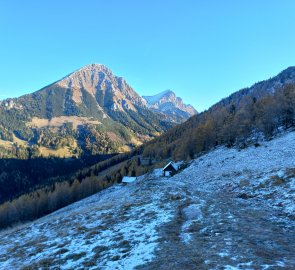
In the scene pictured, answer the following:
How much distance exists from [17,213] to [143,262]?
385 feet

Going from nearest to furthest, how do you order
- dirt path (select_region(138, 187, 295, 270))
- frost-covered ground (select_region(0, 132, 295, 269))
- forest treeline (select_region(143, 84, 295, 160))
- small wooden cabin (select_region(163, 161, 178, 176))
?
dirt path (select_region(138, 187, 295, 270))
frost-covered ground (select_region(0, 132, 295, 269))
small wooden cabin (select_region(163, 161, 178, 176))
forest treeline (select_region(143, 84, 295, 160))

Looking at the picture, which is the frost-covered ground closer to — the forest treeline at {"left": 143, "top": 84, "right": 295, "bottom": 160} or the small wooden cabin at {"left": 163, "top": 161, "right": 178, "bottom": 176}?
the forest treeline at {"left": 143, "top": 84, "right": 295, "bottom": 160}

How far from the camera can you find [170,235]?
567 inches

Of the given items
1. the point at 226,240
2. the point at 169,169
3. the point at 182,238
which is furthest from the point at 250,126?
the point at 182,238

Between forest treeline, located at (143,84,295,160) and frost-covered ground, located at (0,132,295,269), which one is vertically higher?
forest treeline, located at (143,84,295,160)

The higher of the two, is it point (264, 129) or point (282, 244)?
point (264, 129)

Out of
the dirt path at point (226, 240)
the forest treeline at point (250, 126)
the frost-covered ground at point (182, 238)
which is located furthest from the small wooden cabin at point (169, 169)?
the dirt path at point (226, 240)

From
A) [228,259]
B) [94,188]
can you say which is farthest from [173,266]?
[94,188]

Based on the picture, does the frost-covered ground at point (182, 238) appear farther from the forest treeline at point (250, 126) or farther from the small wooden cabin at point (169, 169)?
the small wooden cabin at point (169, 169)

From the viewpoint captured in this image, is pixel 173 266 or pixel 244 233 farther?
pixel 244 233

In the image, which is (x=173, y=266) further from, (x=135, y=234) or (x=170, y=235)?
(x=135, y=234)

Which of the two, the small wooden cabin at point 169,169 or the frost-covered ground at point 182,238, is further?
the small wooden cabin at point 169,169

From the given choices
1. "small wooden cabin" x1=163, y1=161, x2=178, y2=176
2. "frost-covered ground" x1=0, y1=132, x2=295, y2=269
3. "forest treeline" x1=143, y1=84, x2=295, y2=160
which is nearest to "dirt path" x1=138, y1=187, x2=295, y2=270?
"frost-covered ground" x1=0, y1=132, x2=295, y2=269

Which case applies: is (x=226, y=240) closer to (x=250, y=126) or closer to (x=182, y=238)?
(x=182, y=238)
